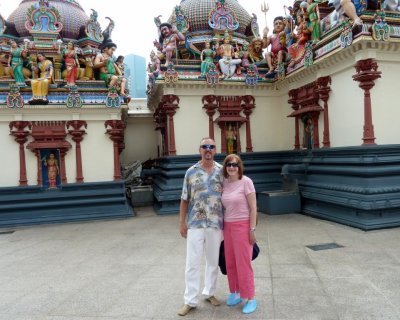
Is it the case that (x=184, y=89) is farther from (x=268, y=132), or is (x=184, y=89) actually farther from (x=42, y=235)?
(x=42, y=235)

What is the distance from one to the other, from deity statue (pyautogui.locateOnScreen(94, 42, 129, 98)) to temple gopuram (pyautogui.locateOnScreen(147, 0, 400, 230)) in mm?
1360

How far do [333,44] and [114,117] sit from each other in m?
7.66

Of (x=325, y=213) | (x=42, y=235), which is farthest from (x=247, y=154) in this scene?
(x=42, y=235)

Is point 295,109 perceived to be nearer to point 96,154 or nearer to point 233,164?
point 96,154

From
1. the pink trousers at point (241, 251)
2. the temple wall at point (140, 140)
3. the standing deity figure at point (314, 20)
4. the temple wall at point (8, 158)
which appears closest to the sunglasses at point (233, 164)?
the pink trousers at point (241, 251)

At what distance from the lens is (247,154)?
533 inches

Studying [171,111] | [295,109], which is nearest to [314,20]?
[295,109]

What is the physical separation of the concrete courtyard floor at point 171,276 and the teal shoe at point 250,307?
0.06 metres

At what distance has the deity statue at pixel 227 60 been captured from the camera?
1327 cm

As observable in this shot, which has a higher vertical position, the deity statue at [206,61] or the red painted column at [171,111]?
Answer: the deity statue at [206,61]

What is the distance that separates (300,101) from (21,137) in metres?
9.94

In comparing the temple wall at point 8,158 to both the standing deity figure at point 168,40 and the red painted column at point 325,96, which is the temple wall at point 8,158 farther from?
the red painted column at point 325,96

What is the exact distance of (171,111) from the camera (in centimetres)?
1270

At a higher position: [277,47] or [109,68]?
[277,47]
